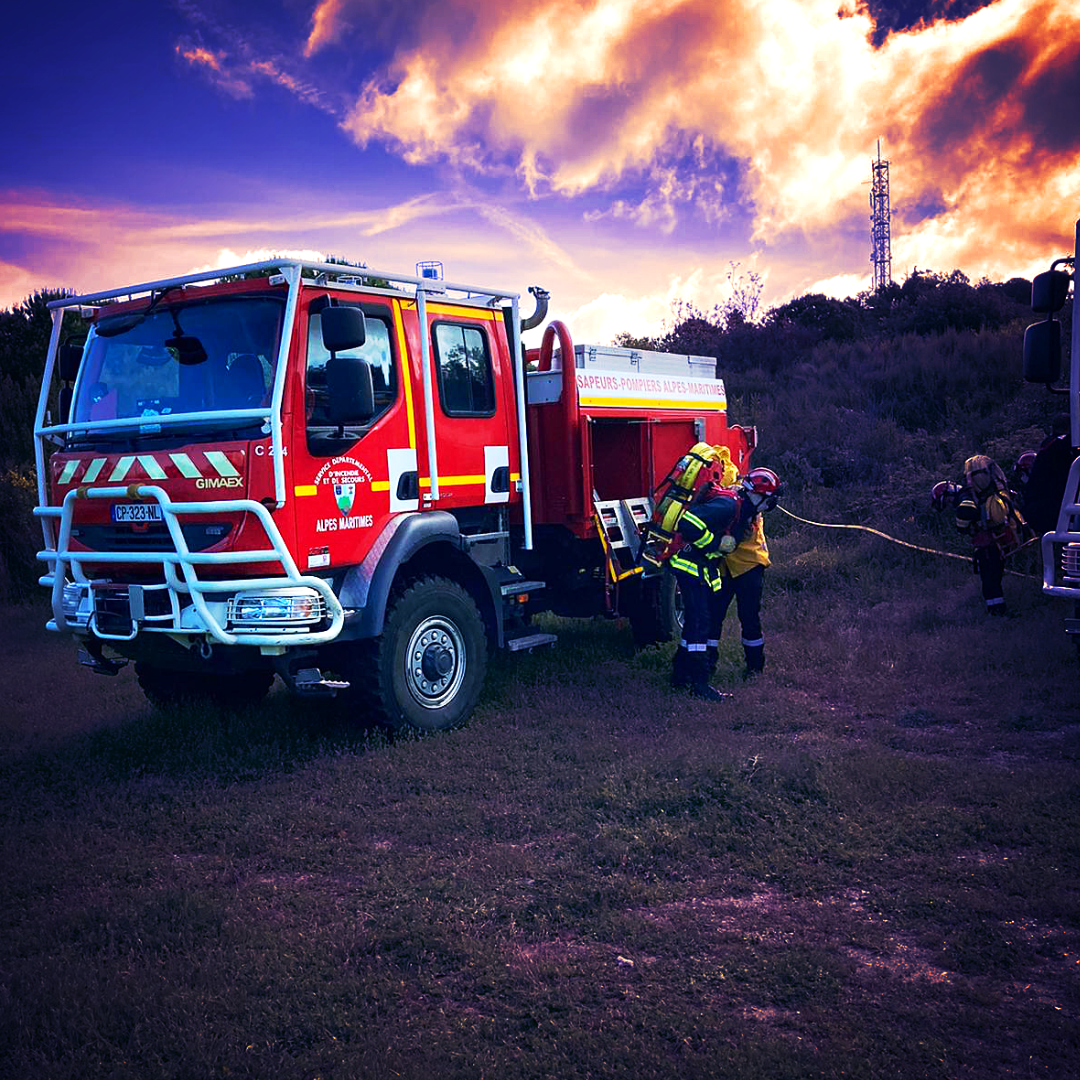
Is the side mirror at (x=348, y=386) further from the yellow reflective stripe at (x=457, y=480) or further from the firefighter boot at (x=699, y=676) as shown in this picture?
the firefighter boot at (x=699, y=676)

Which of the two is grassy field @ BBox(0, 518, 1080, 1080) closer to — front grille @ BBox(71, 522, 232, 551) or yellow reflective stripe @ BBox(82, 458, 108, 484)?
front grille @ BBox(71, 522, 232, 551)

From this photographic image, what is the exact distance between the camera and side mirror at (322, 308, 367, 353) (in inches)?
215

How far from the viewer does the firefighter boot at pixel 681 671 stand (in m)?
7.46

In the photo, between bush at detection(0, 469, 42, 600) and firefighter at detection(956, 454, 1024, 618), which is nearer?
Answer: firefighter at detection(956, 454, 1024, 618)

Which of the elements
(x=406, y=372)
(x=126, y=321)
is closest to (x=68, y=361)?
(x=126, y=321)

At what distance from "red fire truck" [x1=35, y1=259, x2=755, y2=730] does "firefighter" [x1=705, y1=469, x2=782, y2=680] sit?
4.62 ft

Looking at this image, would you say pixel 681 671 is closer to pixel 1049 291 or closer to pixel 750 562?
pixel 750 562

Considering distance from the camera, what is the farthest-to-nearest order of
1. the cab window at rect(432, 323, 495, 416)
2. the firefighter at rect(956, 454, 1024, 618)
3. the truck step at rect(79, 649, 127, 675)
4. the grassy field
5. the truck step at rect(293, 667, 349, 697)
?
the firefighter at rect(956, 454, 1024, 618) → the cab window at rect(432, 323, 495, 416) → the truck step at rect(79, 649, 127, 675) → the truck step at rect(293, 667, 349, 697) → the grassy field

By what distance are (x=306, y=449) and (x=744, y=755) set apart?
314 centimetres

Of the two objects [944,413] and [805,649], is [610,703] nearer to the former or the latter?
[805,649]

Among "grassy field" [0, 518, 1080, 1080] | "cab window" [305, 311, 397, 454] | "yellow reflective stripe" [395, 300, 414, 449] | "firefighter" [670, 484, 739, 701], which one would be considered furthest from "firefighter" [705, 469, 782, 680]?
"cab window" [305, 311, 397, 454]

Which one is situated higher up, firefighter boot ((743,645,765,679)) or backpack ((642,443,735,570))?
backpack ((642,443,735,570))

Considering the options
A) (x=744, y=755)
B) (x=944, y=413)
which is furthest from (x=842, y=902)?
(x=944, y=413)

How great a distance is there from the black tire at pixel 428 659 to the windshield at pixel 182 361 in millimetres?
1627
